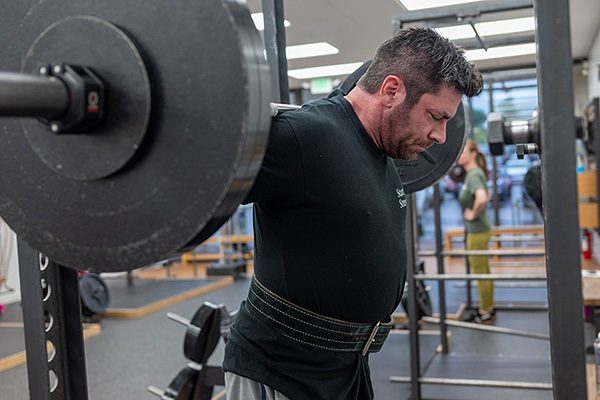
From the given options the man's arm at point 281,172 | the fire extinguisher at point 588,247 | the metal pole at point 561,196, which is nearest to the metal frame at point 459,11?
the man's arm at point 281,172

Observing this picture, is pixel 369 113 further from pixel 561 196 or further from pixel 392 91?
pixel 561 196

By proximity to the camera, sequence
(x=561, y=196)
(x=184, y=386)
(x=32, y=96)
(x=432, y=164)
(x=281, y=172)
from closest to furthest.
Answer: (x=32, y=96)
(x=561, y=196)
(x=281, y=172)
(x=432, y=164)
(x=184, y=386)

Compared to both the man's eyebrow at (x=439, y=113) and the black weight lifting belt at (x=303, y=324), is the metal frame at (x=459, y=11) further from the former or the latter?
the black weight lifting belt at (x=303, y=324)

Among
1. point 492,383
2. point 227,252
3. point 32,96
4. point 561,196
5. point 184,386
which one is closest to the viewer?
point 32,96

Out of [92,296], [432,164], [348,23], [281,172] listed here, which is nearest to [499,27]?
[348,23]

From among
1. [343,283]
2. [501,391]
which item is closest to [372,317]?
[343,283]

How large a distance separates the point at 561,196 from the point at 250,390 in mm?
669

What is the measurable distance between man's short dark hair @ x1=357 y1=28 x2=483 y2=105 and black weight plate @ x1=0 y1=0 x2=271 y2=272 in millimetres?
512

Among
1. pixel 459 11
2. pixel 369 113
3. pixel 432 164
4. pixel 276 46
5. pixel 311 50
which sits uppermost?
pixel 311 50

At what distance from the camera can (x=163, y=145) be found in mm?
728

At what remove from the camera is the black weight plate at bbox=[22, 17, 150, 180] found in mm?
727

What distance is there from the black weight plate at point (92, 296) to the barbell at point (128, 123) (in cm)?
531

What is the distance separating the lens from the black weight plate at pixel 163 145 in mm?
690

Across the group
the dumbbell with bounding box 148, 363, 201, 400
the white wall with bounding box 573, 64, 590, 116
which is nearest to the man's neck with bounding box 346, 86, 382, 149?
the dumbbell with bounding box 148, 363, 201, 400
